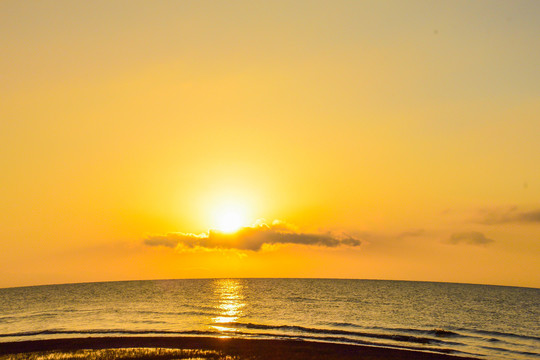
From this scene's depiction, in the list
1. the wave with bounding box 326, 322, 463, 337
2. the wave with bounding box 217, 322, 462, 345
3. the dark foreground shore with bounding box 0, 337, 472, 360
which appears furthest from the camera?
the wave with bounding box 326, 322, 463, 337

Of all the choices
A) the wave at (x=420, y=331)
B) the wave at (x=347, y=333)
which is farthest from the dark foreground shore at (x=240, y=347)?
the wave at (x=420, y=331)

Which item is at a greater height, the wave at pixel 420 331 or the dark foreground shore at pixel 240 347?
the wave at pixel 420 331

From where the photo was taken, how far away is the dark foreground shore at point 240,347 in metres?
41.6

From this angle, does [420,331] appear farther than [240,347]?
Yes

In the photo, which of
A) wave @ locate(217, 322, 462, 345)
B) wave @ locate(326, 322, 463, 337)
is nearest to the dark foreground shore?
wave @ locate(217, 322, 462, 345)

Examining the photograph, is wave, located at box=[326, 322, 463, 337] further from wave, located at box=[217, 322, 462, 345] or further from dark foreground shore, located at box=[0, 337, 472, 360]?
dark foreground shore, located at box=[0, 337, 472, 360]

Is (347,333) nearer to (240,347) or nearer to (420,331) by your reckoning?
(420,331)

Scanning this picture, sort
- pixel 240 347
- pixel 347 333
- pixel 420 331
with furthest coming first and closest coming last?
pixel 420 331 → pixel 347 333 → pixel 240 347

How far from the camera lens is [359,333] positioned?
59.5 m

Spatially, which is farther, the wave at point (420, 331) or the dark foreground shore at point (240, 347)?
the wave at point (420, 331)

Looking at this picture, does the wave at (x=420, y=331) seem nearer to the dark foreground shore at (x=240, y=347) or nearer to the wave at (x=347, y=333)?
the wave at (x=347, y=333)

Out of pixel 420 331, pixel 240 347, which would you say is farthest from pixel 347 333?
pixel 240 347

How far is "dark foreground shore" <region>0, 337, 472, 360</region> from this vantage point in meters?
41.6

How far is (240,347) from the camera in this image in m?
45.3
